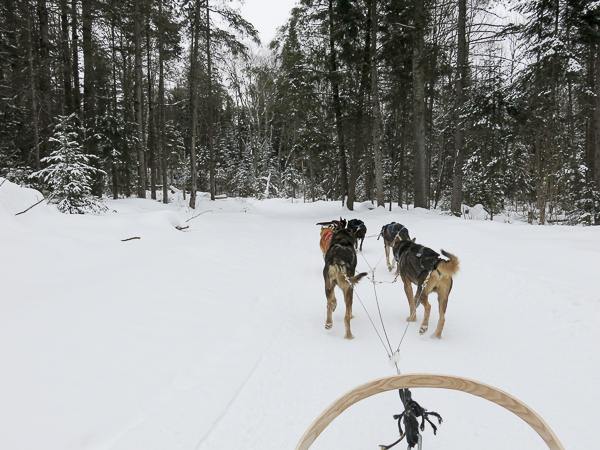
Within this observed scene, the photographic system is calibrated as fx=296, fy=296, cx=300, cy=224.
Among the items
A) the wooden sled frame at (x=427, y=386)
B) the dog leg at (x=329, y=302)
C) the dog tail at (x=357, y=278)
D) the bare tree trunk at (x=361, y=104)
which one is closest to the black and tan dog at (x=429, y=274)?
the dog tail at (x=357, y=278)

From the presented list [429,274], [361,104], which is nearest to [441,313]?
[429,274]

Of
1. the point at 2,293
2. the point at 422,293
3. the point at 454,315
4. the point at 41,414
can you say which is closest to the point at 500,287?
the point at 454,315

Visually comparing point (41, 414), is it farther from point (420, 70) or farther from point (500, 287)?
point (420, 70)

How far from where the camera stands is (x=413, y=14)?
1352 centimetres

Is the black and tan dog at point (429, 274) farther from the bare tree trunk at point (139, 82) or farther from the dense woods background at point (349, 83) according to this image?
the bare tree trunk at point (139, 82)

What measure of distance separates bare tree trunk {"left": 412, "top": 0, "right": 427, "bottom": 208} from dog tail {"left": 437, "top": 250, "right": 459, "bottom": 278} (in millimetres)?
12785

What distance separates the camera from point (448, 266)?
346 cm

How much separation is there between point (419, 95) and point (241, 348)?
14.7 m

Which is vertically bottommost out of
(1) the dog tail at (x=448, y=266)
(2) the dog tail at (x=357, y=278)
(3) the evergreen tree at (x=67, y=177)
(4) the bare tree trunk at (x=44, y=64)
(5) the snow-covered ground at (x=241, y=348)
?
(5) the snow-covered ground at (x=241, y=348)

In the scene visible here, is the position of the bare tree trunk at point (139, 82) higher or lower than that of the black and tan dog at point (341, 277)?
higher

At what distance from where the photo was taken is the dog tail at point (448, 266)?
3.41m

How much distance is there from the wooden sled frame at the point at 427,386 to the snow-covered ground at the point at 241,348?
118 cm

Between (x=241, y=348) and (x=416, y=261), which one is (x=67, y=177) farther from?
(x=416, y=261)

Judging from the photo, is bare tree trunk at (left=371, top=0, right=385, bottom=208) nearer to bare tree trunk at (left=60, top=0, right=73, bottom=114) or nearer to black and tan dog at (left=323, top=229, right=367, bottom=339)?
black and tan dog at (left=323, top=229, right=367, bottom=339)
